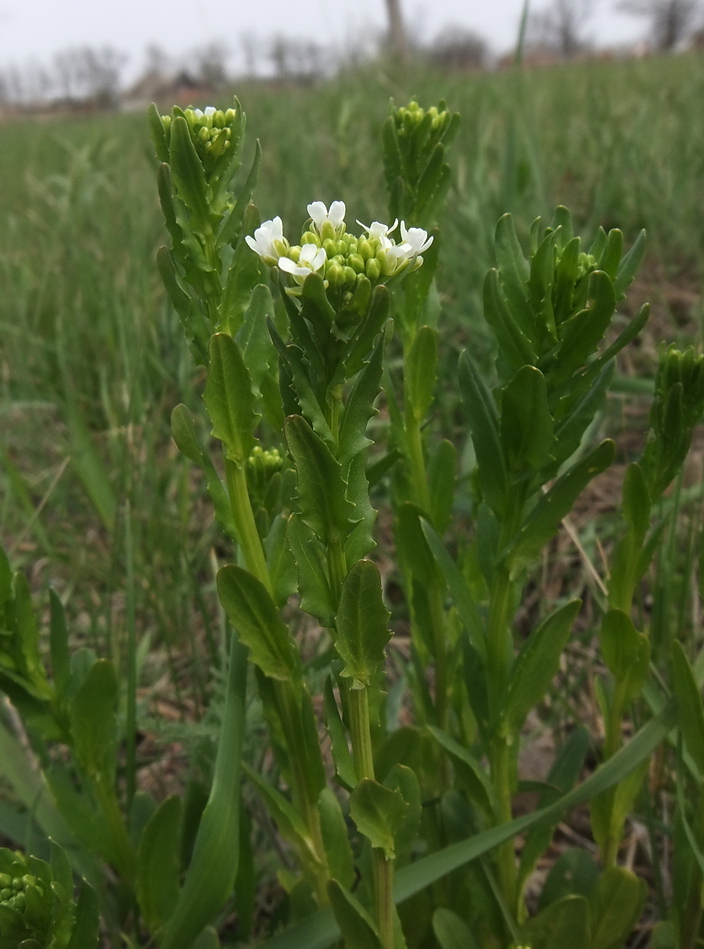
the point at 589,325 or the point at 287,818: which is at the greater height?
the point at 589,325

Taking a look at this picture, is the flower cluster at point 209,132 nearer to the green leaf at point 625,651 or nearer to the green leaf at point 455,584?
the green leaf at point 455,584

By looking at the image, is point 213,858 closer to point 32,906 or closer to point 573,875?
point 32,906

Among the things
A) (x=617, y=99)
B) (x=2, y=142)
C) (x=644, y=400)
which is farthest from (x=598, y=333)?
(x=2, y=142)

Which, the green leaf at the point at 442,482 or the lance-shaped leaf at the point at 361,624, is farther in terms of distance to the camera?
the green leaf at the point at 442,482

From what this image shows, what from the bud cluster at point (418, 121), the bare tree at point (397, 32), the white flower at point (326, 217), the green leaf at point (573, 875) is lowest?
the green leaf at point (573, 875)

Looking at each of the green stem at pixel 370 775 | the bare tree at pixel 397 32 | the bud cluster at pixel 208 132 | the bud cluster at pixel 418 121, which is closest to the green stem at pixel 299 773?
the green stem at pixel 370 775

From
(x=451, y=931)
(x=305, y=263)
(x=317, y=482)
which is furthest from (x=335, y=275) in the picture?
(x=451, y=931)
